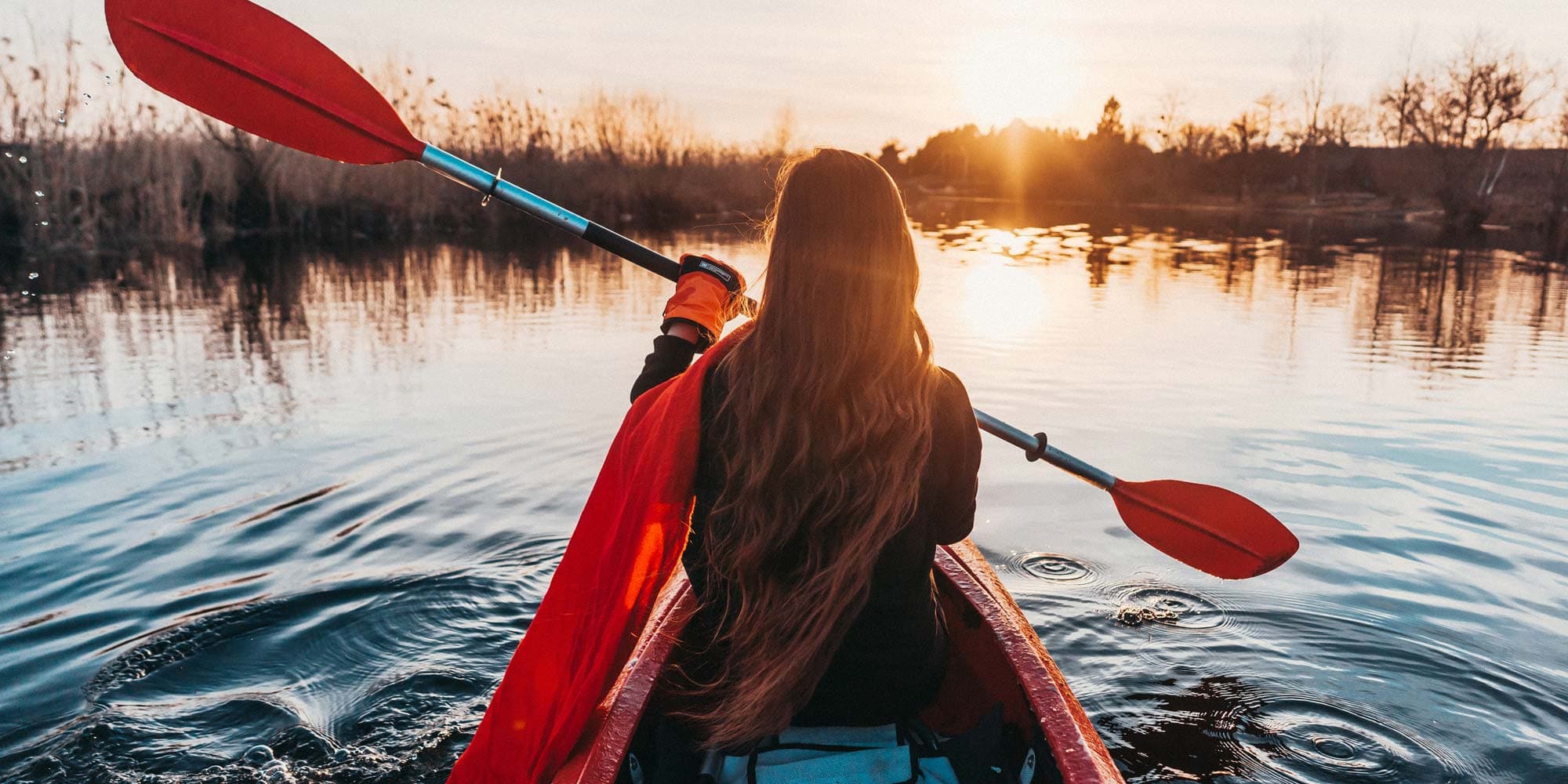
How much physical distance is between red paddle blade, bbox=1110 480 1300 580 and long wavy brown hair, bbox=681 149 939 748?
6.60ft

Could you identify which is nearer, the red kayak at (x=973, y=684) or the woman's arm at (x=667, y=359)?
the red kayak at (x=973, y=684)

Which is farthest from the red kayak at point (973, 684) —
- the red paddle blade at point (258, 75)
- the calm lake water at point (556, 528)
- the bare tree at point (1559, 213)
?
the bare tree at point (1559, 213)

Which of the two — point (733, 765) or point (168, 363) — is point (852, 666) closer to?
point (733, 765)

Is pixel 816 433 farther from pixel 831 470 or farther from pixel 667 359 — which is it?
pixel 667 359

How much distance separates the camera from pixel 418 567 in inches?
167

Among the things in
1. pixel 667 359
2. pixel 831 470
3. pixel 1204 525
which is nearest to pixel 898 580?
pixel 831 470

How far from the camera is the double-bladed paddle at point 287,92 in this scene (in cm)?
285

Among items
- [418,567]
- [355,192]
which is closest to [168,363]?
[418,567]

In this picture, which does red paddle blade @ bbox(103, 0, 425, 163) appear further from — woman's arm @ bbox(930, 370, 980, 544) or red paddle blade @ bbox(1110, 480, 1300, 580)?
red paddle blade @ bbox(1110, 480, 1300, 580)

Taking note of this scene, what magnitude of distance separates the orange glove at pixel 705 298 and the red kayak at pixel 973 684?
616mm

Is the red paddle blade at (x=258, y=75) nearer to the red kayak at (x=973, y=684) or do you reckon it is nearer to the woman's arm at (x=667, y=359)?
the woman's arm at (x=667, y=359)

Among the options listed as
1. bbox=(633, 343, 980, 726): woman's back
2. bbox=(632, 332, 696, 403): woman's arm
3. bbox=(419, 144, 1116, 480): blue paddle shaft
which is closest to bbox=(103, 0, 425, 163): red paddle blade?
bbox=(419, 144, 1116, 480): blue paddle shaft

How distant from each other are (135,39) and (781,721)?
8.80ft

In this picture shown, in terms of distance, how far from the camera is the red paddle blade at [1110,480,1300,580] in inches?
129
